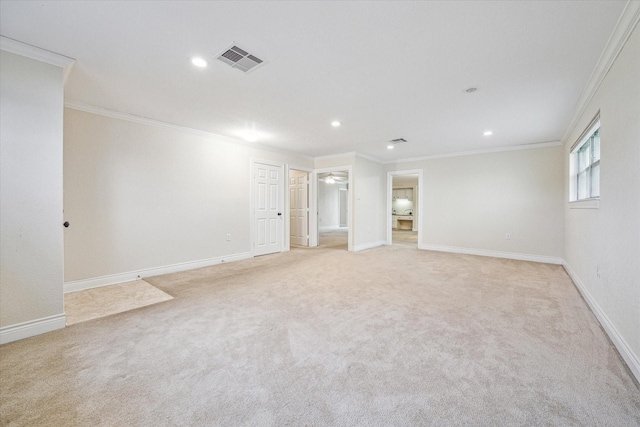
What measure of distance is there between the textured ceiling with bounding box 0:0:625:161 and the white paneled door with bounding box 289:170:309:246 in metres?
3.20

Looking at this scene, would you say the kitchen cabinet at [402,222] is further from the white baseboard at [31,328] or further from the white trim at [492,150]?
the white baseboard at [31,328]

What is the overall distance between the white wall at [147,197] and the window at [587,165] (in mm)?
5301

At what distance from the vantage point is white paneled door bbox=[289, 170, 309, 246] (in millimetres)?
7305

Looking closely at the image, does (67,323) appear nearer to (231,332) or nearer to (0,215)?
(0,215)

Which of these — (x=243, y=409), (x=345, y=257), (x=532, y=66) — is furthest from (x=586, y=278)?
(x=243, y=409)

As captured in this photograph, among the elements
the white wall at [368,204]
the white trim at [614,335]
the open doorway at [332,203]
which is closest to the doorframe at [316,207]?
the white wall at [368,204]

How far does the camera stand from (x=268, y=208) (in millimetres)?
6035

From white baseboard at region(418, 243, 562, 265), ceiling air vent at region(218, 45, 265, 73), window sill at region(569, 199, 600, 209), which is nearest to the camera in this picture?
ceiling air vent at region(218, 45, 265, 73)

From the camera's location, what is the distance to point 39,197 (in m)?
2.34

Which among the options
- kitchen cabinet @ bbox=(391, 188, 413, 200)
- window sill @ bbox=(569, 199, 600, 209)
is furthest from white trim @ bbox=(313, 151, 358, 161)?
kitchen cabinet @ bbox=(391, 188, 413, 200)

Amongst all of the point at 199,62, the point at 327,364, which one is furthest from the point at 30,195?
the point at 327,364

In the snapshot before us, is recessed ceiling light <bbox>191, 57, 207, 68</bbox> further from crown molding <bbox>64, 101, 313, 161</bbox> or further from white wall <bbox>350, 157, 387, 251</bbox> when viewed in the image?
white wall <bbox>350, 157, 387, 251</bbox>

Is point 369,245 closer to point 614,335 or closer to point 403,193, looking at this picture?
point 614,335

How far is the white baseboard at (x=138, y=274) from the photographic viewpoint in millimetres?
3488
